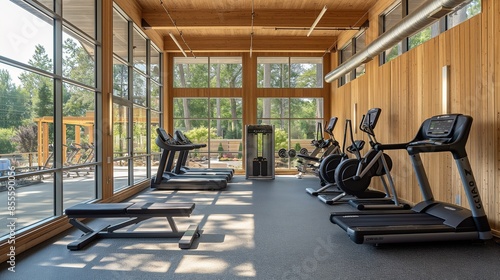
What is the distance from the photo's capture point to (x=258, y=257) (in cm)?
336

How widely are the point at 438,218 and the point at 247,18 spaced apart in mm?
6244

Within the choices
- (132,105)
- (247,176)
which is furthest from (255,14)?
(247,176)

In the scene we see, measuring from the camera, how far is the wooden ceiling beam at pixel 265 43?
10211 mm

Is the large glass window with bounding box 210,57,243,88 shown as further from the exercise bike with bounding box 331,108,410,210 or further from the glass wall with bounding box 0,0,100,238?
the exercise bike with bounding box 331,108,410,210

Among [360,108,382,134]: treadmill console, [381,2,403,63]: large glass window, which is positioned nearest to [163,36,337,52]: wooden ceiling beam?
[381,2,403,63]: large glass window

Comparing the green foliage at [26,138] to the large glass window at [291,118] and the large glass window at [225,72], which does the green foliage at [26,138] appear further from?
the large glass window at [291,118]

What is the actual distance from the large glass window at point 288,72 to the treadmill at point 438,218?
7166 mm

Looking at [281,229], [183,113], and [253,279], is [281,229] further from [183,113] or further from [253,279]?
[183,113]

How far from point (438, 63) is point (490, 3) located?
115 cm

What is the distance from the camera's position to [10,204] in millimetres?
3729

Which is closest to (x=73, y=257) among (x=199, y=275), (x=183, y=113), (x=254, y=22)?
(x=199, y=275)

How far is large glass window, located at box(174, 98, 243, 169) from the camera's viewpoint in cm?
1109

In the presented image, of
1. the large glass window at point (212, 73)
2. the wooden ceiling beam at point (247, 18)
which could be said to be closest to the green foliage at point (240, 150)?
the large glass window at point (212, 73)

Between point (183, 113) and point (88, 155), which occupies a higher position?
point (183, 113)
